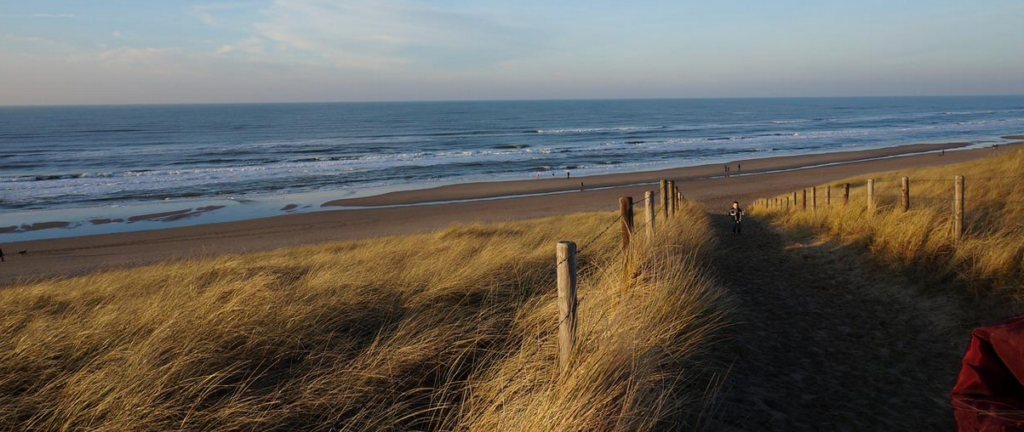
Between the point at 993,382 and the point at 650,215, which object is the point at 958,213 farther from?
the point at 993,382

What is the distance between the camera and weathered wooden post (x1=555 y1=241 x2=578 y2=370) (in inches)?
138

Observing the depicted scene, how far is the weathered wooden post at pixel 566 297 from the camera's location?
3.50 metres

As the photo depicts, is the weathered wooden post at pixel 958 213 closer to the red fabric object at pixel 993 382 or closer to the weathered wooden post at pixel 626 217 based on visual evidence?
the weathered wooden post at pixel 626 217

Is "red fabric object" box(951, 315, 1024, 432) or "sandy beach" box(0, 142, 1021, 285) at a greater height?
"red fabric object" box(951, 315, 1024, 432)

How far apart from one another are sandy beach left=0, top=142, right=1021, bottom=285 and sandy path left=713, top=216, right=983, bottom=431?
1177cm

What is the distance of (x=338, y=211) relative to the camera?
92.7 ft

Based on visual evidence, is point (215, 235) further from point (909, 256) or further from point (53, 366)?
point (909, 256)

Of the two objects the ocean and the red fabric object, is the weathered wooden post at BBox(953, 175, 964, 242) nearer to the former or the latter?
the red fabric object

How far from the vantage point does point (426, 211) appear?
28.3 m

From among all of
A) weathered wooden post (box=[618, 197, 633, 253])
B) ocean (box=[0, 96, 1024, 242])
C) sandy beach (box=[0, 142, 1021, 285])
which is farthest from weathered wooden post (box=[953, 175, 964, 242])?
ocean (box=[0, 96, 1024, 242])

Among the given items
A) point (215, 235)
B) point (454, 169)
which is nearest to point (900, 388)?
point (215, 235)

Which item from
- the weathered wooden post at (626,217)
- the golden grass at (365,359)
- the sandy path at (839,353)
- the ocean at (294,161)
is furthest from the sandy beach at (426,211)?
the sandy path at (839,353)

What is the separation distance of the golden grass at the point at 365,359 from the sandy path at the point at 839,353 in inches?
15.8

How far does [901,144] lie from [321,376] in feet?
221
